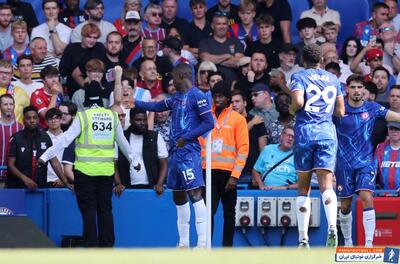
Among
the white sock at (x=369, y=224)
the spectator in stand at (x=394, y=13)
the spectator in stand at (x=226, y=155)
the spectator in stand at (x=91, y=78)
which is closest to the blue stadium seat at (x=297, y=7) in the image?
the spectator in stand at (x=394, y=13)

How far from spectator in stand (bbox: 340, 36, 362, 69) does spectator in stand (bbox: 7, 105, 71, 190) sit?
5.11 meters

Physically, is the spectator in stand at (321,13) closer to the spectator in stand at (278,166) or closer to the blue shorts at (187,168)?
the spectator in stand at (278,166)

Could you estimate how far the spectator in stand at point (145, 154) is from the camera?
698 inches

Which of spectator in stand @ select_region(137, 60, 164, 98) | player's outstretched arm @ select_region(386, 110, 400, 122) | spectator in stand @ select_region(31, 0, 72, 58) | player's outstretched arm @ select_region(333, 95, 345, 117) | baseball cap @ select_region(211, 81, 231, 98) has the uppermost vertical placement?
spectator in stand @ select_region(31, 0, 72, 58)

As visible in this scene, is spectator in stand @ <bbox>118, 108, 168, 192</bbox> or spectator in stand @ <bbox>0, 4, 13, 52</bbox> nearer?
spectator in stand @ <bbox>118, 108, 168, 192</bbox>

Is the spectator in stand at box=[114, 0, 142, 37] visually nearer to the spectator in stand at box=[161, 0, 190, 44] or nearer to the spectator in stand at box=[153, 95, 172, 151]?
the spectator in stand at box=[161, 0, 190, 44]

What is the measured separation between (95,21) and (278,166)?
4339 mm

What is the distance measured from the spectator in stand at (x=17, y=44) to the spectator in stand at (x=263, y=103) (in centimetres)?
332

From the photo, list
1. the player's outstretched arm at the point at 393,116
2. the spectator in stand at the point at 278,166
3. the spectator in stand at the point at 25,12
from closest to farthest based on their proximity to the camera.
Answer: the player's outstretched arm at the point at 393,116 < the spectator in stand at the point at 278,166 < the spectator in stand at the point at 25,12

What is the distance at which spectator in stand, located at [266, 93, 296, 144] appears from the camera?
18.6m

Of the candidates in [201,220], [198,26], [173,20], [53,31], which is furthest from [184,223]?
[173,20]

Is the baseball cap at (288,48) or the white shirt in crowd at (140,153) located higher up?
the baseball cap at (288,48)

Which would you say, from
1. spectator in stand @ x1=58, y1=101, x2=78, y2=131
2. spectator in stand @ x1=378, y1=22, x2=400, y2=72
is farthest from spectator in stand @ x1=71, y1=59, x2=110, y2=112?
spectator in stand @ x1=378, y1=22, x2=400, y2=72

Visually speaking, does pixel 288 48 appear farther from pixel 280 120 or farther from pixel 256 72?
pixel 280 120
